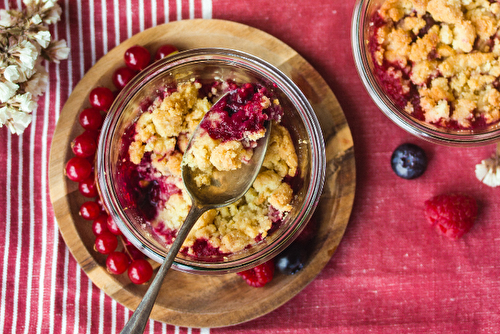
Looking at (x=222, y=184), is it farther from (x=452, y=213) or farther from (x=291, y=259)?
(x=452, y=213)

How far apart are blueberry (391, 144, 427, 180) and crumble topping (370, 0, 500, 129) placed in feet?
0.48

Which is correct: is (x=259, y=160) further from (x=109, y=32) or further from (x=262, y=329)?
(x=109, y=32)

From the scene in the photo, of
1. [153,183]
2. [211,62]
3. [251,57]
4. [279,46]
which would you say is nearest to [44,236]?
[153,183]

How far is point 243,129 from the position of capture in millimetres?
1528

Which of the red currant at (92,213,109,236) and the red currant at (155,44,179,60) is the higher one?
the red currant at (155,44,179,60)

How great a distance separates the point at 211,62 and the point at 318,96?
1.63 ft

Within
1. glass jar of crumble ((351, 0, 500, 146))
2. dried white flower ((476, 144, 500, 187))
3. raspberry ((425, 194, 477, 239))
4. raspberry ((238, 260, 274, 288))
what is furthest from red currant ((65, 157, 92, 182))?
dried white flower ((476, 144, 500, 187))

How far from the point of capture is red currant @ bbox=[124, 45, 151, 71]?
168 cm

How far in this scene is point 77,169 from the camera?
66.1 inches

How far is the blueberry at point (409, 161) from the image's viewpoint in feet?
5.85

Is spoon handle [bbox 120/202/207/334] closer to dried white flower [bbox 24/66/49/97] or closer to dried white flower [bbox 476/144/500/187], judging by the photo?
dried white flower [bbox 24/66/49/97]

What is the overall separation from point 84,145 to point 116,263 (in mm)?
518

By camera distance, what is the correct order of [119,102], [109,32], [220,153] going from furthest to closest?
1. [109,32]
2. [119,102]
3. [220,153]

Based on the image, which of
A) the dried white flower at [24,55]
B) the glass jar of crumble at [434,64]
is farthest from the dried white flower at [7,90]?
the glass jar of crumble at [434,64]
